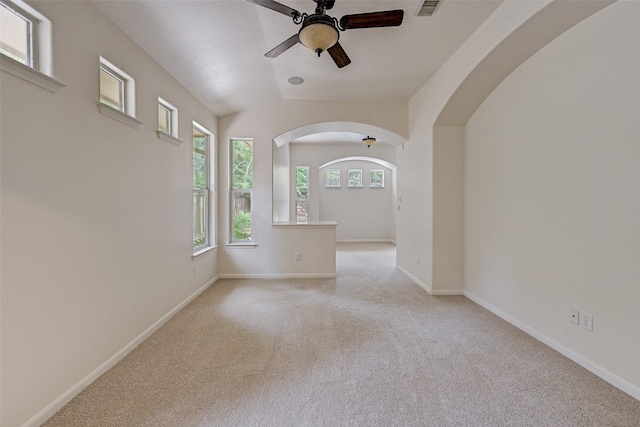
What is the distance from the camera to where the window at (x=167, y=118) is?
9.93 ft

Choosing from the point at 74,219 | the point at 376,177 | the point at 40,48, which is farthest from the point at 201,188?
the point at 376,177

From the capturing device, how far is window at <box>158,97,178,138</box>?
303 cm

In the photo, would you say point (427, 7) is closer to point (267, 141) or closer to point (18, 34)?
point (18, 34)

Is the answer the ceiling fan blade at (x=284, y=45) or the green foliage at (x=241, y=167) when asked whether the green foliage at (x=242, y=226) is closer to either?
the green foliage at (x=241, y=167)

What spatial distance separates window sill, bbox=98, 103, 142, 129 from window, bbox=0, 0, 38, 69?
43 cm

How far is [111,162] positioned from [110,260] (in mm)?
731

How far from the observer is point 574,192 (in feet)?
7.15

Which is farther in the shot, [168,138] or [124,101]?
[168,138]

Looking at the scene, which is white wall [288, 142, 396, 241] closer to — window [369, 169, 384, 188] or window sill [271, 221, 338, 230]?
window [369, 169, 384, 188]

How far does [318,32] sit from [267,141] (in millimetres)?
2744

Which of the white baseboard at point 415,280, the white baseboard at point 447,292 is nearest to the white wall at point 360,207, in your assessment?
the white baseboard at point 415,280

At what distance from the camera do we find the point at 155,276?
8.95ft

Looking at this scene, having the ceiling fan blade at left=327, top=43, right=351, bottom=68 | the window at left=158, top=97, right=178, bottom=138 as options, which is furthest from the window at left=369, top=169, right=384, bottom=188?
the window at left=158, top=97, right=178, bottom=138

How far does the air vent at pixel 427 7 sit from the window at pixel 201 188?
115 inches
